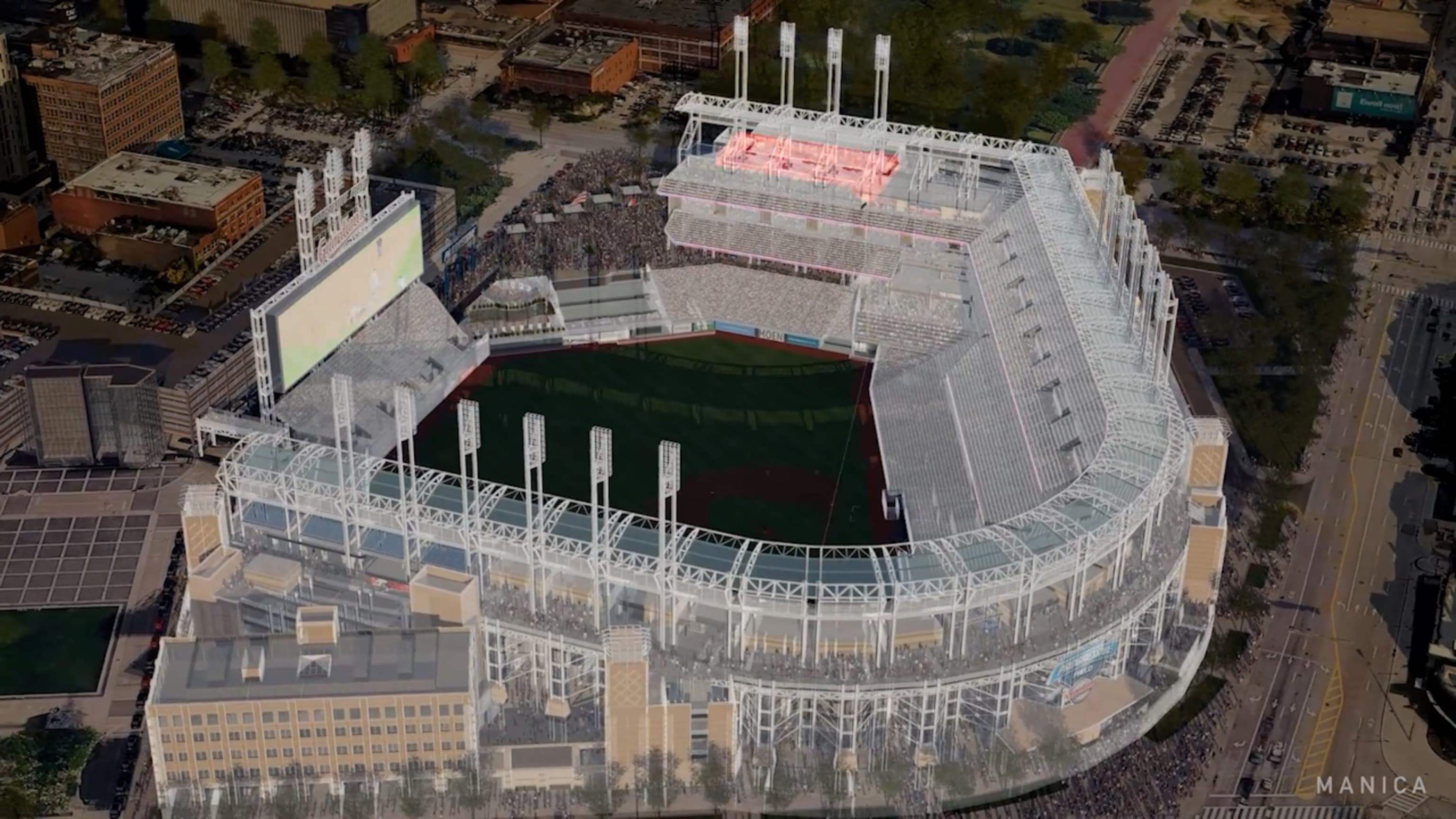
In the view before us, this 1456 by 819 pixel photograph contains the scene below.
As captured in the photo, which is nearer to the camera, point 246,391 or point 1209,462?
point 1209,462

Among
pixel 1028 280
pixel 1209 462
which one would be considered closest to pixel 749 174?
pixel 1028 280

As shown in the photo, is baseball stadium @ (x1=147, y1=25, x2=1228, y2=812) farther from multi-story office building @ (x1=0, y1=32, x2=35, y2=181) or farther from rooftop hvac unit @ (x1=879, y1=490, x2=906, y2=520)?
multi-story office building @ (x1=0, y1=32, x2=35, y2=181)

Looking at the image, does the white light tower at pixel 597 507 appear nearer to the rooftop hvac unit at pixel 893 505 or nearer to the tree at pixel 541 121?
the rooftop hvac unit at pixel 893 505

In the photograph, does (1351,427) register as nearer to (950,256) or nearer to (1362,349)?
(1362,349)

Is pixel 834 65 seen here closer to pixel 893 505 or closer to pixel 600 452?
pixel 893 505

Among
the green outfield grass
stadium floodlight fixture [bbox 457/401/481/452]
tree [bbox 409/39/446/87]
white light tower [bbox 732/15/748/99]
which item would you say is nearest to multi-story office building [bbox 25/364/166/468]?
the green outfield grass

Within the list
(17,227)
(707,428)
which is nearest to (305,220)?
(707,428)
